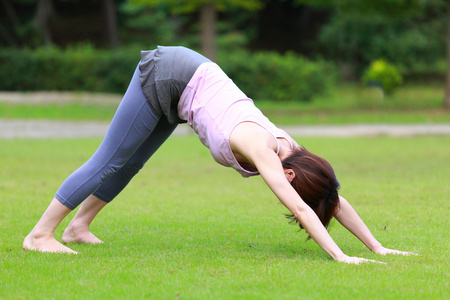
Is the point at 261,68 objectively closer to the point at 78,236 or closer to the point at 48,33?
the point at 48,33

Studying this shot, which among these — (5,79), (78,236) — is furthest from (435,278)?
(5,79)

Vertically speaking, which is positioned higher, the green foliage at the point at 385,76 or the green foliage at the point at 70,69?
the green foliage at the point at 70,69

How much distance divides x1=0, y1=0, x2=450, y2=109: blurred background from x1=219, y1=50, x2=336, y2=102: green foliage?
0.15 feet

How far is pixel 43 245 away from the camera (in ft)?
15.1

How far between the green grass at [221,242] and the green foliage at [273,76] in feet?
54.5

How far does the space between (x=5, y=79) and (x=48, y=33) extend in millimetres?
12557

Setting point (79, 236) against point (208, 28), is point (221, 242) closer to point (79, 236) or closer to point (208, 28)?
point (79, 236)

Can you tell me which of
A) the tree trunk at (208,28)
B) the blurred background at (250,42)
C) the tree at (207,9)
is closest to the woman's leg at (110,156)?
the blurred background at (250,42)

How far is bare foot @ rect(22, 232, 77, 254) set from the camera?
4594 millimetres

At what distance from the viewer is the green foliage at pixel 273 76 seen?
26453 mm

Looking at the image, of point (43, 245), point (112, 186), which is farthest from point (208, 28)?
point (43, 245)

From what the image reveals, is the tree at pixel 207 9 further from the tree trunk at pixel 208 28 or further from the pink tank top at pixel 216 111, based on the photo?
the pink tank top at pixel 216 111

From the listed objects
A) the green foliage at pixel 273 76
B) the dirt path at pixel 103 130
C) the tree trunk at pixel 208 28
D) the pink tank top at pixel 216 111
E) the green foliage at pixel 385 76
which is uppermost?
the pink tank top at pixel 216 111

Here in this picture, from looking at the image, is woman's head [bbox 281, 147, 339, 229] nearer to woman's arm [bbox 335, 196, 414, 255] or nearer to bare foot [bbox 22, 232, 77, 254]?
woman's arm [bbox 335, 196, 414, 255]
